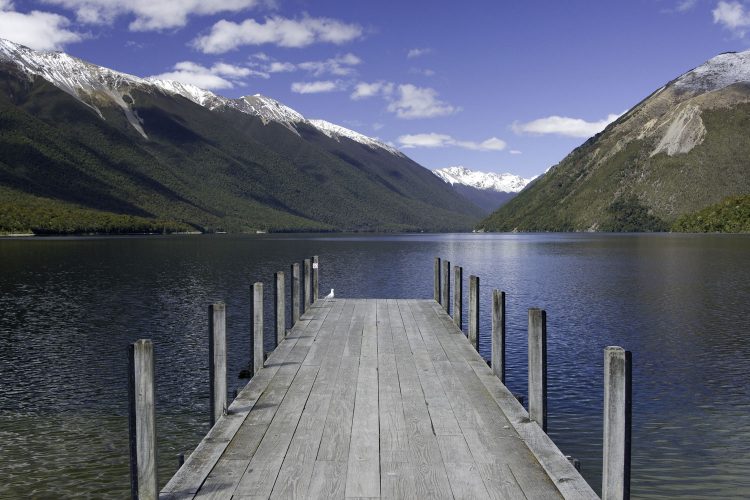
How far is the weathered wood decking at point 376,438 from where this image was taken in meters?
6.34

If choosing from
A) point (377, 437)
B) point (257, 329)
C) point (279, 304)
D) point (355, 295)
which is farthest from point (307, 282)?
point (355, 295)

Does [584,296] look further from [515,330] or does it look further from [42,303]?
[42,303]

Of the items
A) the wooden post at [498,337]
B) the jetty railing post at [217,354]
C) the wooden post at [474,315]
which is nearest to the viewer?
the jetty railing post at [217,354]

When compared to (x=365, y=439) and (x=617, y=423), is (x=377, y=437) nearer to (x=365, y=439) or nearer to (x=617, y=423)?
(x=365, y=439)

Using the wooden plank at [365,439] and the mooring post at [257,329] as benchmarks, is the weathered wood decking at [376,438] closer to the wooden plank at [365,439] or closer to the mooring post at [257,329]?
the wooden plank at [365,439]

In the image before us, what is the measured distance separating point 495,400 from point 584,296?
27536 mm

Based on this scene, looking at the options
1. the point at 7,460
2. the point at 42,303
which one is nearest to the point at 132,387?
the point at 7,460

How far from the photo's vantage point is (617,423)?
6.12 meters

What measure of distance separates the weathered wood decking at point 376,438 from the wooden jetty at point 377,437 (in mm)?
15

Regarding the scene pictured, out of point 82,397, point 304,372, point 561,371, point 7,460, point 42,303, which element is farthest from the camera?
point 42,303

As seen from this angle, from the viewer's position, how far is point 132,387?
6.28 meters

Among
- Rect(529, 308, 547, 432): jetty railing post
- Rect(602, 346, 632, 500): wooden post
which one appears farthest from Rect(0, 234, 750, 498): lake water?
Rect(602, 346, 632, 500): wooden post

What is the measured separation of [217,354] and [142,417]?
3.08 meters

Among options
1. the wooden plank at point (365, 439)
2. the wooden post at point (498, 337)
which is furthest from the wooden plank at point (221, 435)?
the wooden post at point (498, 337)
